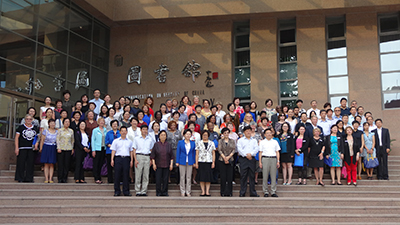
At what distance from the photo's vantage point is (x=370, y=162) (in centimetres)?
990

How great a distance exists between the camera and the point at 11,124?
11180 mm

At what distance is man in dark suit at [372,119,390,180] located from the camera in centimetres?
991

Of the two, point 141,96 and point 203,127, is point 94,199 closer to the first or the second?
point 203,127

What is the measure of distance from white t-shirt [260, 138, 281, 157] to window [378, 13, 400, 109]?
7438 mm

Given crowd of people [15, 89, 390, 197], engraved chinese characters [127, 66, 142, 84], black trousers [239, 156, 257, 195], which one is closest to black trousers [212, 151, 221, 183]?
crowd of people [15, 89, 390, 197]

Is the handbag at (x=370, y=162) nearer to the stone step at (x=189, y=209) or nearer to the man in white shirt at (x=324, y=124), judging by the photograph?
the man in white shirt at (x=324, y=124)

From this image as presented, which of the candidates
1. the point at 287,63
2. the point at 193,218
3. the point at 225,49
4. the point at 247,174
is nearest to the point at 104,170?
the point at 193,218

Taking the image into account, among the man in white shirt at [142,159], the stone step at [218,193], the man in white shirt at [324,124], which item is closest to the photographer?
the stone step at [218,193]

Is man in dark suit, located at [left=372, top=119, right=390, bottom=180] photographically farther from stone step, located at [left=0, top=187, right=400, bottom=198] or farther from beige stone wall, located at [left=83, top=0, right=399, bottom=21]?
beige stone wall, located at [left=83, top=0, right=399, bottom=21]

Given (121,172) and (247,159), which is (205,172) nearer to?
(247,159)

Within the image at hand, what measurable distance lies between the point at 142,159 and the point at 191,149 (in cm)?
111

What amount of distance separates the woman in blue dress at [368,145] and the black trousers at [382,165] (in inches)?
6.3

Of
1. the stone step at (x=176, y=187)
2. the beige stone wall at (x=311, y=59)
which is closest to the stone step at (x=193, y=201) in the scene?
the stone step at (x=176, y=187)

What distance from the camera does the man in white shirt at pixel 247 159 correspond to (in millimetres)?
8992
